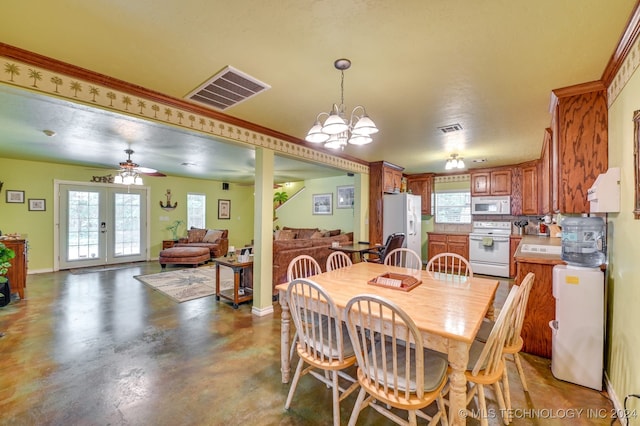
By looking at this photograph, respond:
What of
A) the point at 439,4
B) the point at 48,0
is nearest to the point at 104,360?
the point at 48,0

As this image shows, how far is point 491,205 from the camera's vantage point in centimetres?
624

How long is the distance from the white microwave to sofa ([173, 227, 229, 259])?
6.36 meters

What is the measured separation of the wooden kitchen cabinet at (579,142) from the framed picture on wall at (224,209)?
8293mm

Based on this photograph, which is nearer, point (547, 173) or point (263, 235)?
point (547, 173)

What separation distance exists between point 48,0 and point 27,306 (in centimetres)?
422

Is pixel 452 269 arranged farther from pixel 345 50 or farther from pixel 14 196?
pixel 14 196

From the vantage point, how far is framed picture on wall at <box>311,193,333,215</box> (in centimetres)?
712

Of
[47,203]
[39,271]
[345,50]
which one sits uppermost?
[345,50]

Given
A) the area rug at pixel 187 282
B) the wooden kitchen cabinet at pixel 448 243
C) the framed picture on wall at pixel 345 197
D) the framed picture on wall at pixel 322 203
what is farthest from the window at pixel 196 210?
the wooden kitchen cabinet at pixel 448 243

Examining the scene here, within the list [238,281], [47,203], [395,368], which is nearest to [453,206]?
[238,281]

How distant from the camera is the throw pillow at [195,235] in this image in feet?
24.9

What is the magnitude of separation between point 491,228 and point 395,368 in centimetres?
615

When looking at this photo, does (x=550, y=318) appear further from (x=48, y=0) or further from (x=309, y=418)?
(x=48, y=0)

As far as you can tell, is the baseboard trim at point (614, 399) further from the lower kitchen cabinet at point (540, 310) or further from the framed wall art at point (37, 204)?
the framed wall art at point (37, 204)
